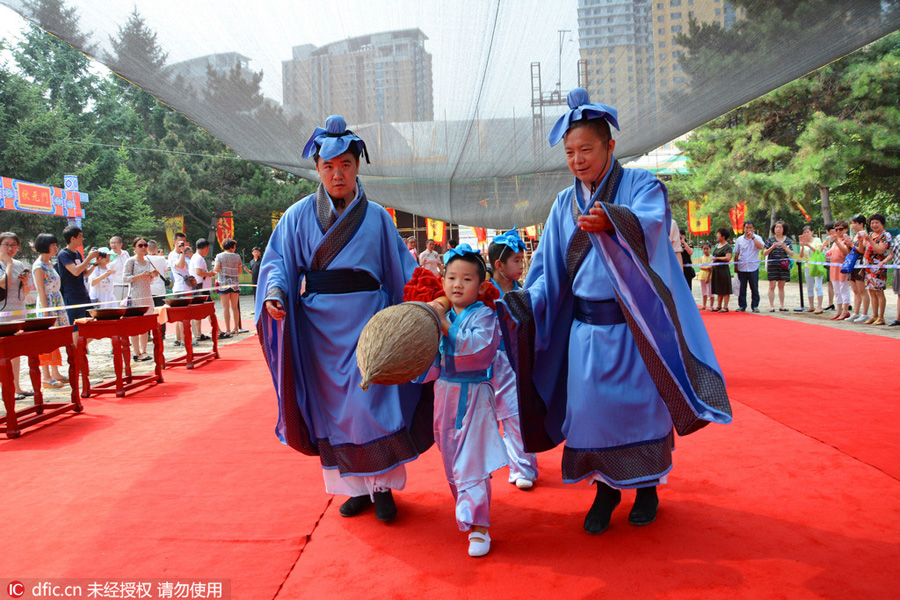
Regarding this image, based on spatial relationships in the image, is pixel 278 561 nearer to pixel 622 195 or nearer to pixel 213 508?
pixel 213 508

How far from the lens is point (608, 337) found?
2.30 m

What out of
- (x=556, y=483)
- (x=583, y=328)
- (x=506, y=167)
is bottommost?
(x=556, y=483)

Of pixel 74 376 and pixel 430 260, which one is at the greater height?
pixel 430 260

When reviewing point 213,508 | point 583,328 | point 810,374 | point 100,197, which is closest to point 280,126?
point 213,508

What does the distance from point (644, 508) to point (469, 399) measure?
31.4 inches

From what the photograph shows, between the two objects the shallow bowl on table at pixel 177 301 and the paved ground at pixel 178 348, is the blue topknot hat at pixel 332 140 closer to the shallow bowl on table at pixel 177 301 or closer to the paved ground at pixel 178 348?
the paved ground at pixel 178 348

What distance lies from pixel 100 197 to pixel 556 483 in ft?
72.8

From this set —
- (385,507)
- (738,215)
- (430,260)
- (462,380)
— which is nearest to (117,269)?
(430,260)

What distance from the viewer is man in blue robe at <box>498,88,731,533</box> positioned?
7.16ft

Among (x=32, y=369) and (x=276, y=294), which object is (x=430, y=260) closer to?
(x=32, y=369)

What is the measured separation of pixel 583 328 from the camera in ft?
7.79

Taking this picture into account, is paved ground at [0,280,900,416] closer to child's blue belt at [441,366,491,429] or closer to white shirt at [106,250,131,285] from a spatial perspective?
white shirt at [106,250,131,285]

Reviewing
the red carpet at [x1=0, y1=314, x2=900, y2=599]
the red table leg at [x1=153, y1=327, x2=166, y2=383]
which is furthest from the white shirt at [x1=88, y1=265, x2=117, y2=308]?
the red carpet at [x1=0, y1=314, x2=900, y2=599]

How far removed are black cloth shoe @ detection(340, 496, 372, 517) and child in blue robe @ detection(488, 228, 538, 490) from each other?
2.19 feet
